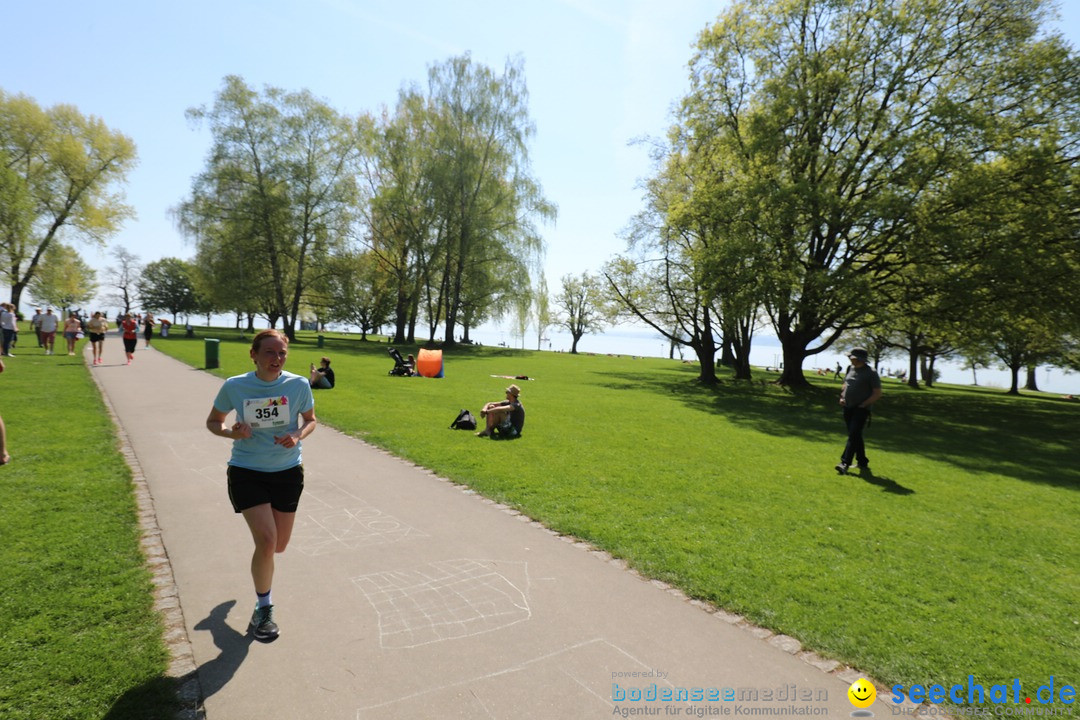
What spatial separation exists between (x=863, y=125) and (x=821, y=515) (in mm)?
18878

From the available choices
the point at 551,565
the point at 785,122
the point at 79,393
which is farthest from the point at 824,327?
the point at 79,393

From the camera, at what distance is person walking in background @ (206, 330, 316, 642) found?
135 inches

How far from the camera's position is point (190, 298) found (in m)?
79.4

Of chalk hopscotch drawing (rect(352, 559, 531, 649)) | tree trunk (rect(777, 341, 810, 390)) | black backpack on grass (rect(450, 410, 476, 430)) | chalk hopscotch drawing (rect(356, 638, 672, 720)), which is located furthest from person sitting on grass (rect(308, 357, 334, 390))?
tree trunk (rect(777, 341, 810, 390))

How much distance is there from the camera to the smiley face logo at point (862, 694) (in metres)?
3.07

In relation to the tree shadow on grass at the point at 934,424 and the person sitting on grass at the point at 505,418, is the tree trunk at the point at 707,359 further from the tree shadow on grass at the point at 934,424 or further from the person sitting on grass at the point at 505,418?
the person sitting on grass at the point at 505,418

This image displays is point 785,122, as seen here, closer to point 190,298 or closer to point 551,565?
point 551,565

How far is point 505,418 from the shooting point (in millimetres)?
10445

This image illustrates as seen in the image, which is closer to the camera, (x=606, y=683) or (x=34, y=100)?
(x=606, y=683)

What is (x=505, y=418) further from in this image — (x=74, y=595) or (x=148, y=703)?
(x=148, y=703)

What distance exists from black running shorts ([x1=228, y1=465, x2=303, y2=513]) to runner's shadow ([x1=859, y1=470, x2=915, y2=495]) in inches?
335

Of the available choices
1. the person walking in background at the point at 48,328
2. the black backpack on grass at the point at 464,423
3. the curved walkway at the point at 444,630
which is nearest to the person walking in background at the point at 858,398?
the curved walkway at the point at 444,630

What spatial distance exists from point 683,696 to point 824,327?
21902 mm

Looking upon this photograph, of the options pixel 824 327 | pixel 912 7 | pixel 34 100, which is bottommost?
pixel 824 327
